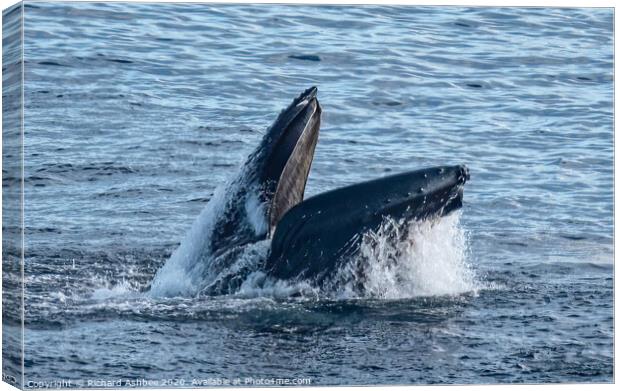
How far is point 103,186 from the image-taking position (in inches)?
734

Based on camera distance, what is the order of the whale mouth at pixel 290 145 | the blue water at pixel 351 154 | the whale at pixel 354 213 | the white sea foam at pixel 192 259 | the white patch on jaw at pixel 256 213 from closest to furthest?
the whale at pixel 354 213
the whale mouth at pixel 290 145
the white patch on jaw at pixel 256 213
the blue water at pixel 351 154
the white sea foam at pixel 192 259

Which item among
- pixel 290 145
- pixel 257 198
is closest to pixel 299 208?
pixel 257 198

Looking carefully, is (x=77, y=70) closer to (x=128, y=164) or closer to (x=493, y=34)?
(x=128, y=164)

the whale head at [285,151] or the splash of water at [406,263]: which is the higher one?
the whale head at [285,151]

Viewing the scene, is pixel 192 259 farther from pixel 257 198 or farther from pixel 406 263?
pixel 406 263

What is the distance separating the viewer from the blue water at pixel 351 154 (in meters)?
17.1

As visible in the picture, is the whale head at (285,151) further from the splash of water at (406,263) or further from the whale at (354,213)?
the splash of water at (406,263)

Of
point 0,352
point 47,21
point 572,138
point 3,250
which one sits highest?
point 47,21

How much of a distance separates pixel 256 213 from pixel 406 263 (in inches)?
72.7

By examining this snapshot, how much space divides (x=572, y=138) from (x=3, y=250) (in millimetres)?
7044

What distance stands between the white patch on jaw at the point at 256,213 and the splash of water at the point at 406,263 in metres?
1.00

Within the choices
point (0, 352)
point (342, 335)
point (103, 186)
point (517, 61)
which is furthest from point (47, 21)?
point (517, 61)

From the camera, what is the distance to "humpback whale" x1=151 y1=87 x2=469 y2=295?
650 inches

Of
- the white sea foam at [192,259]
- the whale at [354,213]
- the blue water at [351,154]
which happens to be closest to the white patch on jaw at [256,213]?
the whale at [354,213]
